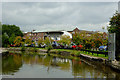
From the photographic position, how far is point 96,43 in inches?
971

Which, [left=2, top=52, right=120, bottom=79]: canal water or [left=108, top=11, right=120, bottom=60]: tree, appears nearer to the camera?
[left=2, top=52, right=120, bottom=79]: canal water

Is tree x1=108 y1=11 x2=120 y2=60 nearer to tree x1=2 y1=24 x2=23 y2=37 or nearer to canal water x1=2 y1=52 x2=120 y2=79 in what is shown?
canal water x1=2 y1=52 x2=120 y2=79

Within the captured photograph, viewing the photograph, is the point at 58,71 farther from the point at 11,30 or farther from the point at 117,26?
the point at 11,30

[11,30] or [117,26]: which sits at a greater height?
[11,30]

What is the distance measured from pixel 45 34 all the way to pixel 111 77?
50.8m

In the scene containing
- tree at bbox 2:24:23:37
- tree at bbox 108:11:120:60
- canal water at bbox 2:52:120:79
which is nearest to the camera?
canal water at bbox 2:52:120:79

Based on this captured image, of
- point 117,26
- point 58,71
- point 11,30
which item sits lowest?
point 58,71

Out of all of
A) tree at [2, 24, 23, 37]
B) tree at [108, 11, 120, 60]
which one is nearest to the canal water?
tree at [108, 11, 120, 60]

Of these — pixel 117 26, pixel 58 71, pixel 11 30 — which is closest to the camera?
pixel 58 71

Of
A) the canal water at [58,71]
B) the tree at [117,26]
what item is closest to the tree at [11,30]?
the canal water at [58,71]

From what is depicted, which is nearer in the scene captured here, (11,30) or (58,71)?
(58,71)

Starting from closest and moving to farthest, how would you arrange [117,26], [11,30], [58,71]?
[58,71]
[117,26]
[11,30]

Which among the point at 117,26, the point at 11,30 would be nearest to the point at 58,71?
the point at 117,26

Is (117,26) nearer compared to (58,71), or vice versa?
(58,71)
